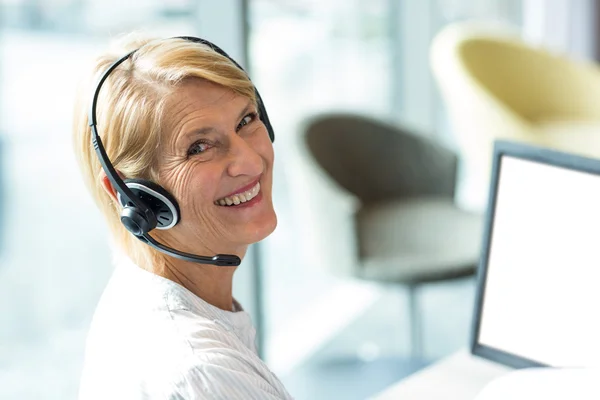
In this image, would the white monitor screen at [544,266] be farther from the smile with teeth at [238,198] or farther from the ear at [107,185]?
the ear at [107,185]

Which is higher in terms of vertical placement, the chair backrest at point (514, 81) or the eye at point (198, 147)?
the eye at point (198, 147)

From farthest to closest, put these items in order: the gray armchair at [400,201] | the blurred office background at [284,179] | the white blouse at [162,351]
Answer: the gray armchair at [400,201] → the blurred office background at [284,179] → the white blouse at [162,351]

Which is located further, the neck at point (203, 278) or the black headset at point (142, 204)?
the neck at point (203, 278)

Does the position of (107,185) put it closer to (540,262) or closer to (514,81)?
(540,262)

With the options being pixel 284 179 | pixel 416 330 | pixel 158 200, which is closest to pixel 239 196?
pixel 158 200

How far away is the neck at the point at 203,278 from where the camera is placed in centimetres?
122

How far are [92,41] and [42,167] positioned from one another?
13.3 inches

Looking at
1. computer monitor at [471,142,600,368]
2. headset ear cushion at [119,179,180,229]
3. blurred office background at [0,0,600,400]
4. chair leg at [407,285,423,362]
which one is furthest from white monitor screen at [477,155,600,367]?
chair leg at [407,285,423,362]

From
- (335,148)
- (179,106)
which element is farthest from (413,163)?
(179,106)

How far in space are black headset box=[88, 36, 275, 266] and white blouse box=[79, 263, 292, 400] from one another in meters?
0.06

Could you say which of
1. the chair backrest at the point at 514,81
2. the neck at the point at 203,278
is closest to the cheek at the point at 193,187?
the neck at the point at 203,278

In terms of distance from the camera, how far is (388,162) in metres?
3.14

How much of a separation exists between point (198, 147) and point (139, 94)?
0.33 ft

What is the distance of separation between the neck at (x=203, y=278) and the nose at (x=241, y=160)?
6.3 inches
